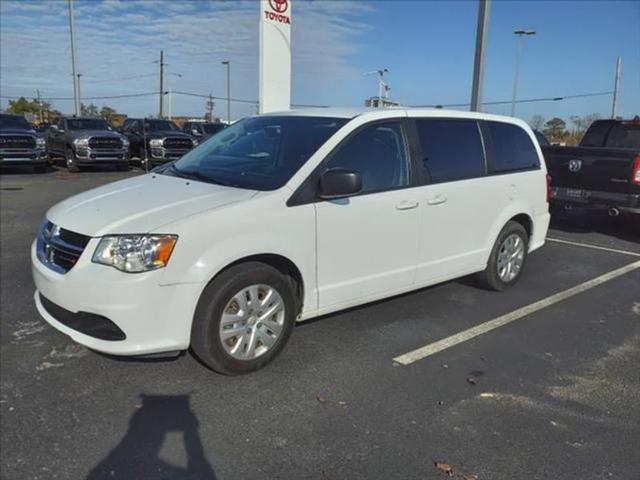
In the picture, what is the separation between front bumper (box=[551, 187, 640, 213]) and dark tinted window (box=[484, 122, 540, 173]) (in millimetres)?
2709

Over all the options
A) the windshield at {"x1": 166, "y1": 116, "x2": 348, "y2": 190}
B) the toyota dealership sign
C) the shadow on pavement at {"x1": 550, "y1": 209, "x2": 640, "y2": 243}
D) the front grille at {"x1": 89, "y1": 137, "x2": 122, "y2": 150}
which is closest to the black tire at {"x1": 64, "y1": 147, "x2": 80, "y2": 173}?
the front grille at {"x1": 89, "y1": 137, "x2": 122, "y2": 150}

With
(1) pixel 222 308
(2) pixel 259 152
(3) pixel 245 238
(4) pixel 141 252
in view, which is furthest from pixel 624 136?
(4) pixel 141 252

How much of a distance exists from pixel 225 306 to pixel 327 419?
944 millimetres

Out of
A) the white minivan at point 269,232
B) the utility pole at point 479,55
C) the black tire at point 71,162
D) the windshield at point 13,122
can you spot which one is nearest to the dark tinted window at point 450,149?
the white minivan at point 269,232

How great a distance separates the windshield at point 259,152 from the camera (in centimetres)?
402

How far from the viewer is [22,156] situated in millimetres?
17125

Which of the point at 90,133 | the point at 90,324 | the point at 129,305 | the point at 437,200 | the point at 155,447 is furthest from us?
the point at 90,133

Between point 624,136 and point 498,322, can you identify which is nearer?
point 498,322

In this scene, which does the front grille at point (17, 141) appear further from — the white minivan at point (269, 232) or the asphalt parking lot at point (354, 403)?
the white minivan at point (269, 232)

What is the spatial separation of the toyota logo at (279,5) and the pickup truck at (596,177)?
573cm

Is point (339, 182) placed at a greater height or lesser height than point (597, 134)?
lesser

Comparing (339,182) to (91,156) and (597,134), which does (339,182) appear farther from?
(91,156)

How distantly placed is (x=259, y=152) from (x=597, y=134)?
28.1ft

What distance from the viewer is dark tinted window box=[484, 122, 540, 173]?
5.46 meters
